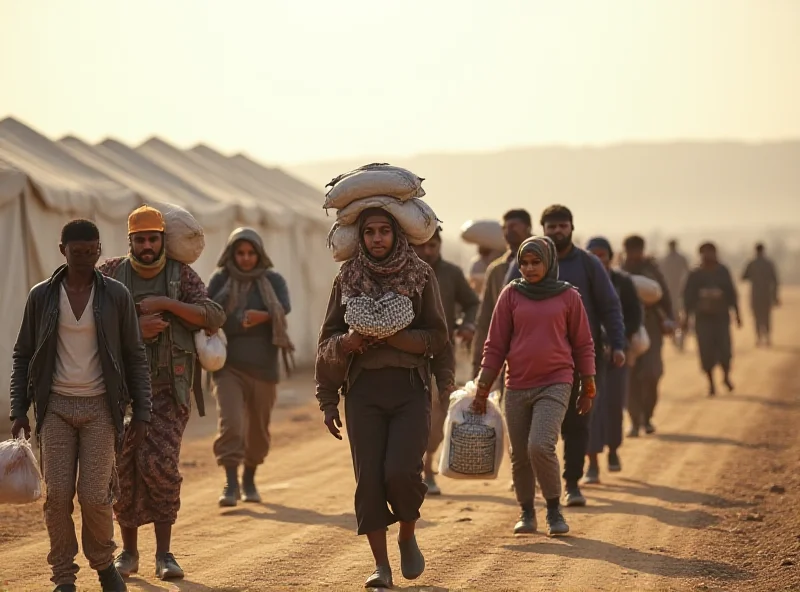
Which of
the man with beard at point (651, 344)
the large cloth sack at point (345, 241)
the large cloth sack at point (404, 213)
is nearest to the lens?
the large cloth sack at point (404, 213)

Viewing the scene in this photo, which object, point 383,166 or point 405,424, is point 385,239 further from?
point 405,424

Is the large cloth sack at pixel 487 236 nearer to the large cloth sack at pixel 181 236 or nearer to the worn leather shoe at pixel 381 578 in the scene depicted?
the large cloth sack at pixel 181 236

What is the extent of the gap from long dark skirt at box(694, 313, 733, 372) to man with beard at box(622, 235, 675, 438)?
3.93m

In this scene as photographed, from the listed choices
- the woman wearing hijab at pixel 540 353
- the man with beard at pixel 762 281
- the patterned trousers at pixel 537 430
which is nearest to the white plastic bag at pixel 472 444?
the woman wearing hijab at pixel 540 353

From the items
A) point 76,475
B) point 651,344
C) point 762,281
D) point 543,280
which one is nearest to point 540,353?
point 543,280

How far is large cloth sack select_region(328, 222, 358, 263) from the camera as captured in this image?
755cm

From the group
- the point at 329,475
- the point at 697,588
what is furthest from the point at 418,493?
the point at 329,475

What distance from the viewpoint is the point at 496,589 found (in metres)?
7.72

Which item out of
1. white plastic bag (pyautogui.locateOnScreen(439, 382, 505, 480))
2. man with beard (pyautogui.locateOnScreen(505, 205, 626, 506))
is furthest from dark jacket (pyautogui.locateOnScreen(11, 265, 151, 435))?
man with beard (pyautogui.locateOnScreen(505, 205, 626, 506))

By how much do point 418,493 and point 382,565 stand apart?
15.5 inches

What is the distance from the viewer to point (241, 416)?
1081 cm

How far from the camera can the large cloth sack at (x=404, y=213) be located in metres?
7.45

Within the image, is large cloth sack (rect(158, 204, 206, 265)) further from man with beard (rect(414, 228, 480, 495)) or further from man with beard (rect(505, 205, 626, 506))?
man with beard (rect(414, 228, 480, 495))

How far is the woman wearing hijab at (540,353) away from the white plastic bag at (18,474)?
9.29ft
